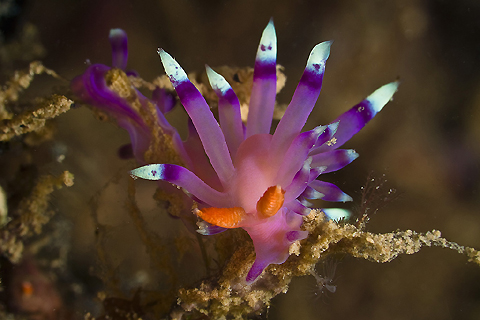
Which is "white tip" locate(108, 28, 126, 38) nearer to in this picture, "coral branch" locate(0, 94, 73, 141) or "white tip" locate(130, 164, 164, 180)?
"coral branch" locate(0, 94, 73, 141)

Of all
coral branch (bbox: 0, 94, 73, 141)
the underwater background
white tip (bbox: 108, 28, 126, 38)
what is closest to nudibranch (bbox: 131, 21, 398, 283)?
the underwater background

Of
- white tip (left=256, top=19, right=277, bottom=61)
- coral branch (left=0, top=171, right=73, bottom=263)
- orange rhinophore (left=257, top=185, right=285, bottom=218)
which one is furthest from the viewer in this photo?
coral branch (left=0, top=171, right=73, bottom=263)

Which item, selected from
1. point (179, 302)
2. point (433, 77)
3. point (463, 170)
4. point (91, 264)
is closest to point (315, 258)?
point (179, 302)

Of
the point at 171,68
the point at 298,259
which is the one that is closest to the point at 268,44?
the point at 171,68

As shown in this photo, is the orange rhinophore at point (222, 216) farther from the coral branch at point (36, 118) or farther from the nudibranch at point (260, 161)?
the coral branch at point (36, 118)

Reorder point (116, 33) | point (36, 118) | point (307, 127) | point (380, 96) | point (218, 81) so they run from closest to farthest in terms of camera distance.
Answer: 1. point (218, 81)
2. point (36, 118)
3. point (380, 96)
4. point (116, 33)
5. point (307, 127)

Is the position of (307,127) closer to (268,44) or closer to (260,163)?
(268,44)

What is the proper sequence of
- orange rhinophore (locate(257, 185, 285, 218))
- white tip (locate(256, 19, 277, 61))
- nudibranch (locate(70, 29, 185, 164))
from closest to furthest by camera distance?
1. orange rhinophore (locate(257, 185, 285, 218))
2. white tip (locate(256, 19, 277, 61))
3. nudibranch (locate(70, 29, 185, 164))
